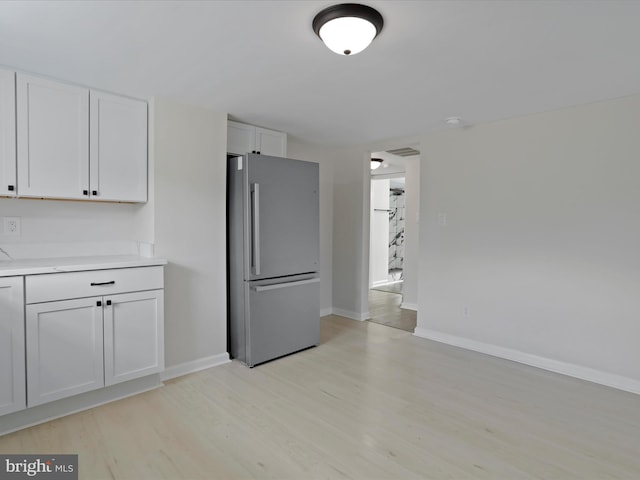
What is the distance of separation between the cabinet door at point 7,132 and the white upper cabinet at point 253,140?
1.58 metres

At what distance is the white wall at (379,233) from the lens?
723 cm

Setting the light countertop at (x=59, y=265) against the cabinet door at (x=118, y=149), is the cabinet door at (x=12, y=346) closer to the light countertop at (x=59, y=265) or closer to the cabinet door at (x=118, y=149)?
the light countertop at (x=59, y=265)

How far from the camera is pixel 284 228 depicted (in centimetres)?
334

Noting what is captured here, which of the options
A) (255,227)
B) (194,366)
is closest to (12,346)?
(194,366)

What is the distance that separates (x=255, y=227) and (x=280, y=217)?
288 millimetres

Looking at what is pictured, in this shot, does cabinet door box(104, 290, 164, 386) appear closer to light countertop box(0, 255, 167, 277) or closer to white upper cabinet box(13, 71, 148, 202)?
light countertop box(0, 255, 167, 277)

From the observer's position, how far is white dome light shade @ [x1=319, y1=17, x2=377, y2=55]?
1707 millimetres

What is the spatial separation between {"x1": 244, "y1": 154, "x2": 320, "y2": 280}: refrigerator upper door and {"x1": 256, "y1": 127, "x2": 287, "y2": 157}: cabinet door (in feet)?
1.67

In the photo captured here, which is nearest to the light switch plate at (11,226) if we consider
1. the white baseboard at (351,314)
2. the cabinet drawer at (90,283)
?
the cabinet drawer at (90,283)

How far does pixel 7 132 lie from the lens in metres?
2.29

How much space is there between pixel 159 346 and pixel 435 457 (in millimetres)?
2014

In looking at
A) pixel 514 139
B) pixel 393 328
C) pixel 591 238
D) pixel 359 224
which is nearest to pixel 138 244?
pixel 359 224

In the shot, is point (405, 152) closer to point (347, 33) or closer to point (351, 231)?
point (351, 231)

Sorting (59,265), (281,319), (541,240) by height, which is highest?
(541,240)
